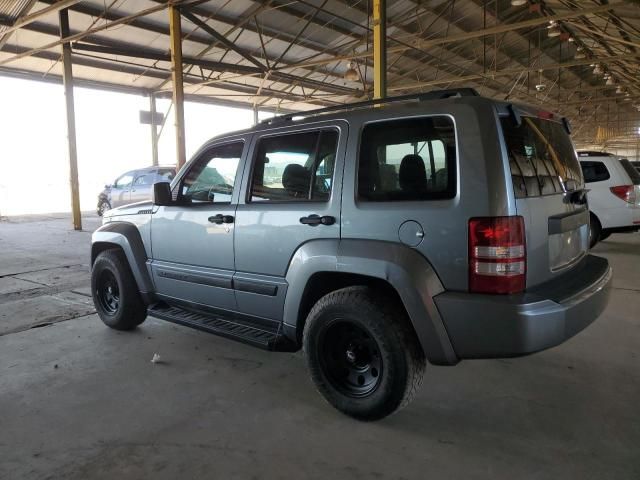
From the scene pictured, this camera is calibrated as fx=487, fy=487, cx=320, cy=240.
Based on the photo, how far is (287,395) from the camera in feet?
10.4

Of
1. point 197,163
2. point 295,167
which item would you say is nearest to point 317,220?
point 295,167

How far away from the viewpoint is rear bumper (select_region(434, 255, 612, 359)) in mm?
2291

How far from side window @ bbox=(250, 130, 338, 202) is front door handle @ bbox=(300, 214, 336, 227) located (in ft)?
0.42

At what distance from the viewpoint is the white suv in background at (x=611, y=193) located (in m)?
7.74

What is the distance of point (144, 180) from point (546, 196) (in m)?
13.1

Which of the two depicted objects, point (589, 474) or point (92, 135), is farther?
point (92, 135)

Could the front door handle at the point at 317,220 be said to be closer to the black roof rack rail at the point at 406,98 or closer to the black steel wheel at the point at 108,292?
the black roof rack rail at the point at 406,98

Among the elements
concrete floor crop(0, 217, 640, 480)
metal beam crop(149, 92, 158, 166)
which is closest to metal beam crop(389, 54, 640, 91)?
metal beam crop(149, 92, 158, 166)

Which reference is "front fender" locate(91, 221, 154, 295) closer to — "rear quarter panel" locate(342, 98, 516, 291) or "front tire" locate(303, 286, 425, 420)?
"front tire" locate(303, 286, 425, 420)

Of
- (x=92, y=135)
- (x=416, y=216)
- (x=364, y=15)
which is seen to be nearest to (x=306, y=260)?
(x=416, y=216)

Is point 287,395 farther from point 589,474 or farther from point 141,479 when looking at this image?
point 589,474

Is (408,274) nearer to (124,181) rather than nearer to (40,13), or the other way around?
(40,13)

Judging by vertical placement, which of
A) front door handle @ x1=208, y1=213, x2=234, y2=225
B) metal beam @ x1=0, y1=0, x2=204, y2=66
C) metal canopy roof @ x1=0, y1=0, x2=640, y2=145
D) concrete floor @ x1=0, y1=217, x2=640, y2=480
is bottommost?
concrete floor @ x1=0, y1=217, x2=640, y2=480

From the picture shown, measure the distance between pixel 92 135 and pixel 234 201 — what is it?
20.8 metres
